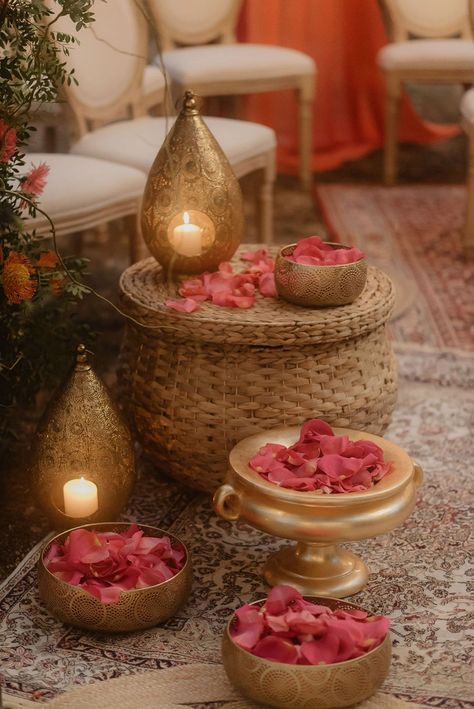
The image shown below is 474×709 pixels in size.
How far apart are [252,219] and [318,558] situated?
7.32 feet

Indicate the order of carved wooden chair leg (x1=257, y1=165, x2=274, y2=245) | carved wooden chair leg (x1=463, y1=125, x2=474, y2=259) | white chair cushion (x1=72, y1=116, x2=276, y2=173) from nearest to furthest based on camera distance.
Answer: white chair cushion (x1=72, y1=116, x2=276, y2=173)
carved wooden chair leg (x1=257, y1=165, x2=274, y2=245)
carved wooden chair leg (x1=463, y1=125, x2=474, y2=259)

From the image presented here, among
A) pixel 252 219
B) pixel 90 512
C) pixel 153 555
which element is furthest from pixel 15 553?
pixel 252 219

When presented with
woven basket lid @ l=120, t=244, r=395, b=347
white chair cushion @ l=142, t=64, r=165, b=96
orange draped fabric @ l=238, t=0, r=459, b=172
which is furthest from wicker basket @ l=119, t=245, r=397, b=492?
orange draped fabric @ l=238, t=0, r=459, b=172

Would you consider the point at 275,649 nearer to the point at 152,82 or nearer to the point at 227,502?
the point at 227,502

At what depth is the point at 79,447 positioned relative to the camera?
175 cm

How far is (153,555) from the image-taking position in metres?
1.61

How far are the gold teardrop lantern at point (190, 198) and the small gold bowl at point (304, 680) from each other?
788 millimetres

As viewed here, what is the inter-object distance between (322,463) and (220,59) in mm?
2207

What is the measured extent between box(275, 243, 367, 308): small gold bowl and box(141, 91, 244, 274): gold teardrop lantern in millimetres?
162

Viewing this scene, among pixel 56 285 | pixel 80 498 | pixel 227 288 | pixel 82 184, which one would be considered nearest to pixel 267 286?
pixel 227 288

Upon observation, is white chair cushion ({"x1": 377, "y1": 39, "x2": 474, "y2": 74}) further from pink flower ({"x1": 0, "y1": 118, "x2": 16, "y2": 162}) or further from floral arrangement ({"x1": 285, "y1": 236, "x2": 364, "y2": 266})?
pink flower ({"x1": 0, "y1": 118, "x2": 16, "y2": 162})

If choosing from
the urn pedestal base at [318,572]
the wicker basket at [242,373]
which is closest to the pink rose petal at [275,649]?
the urn pedestal base at [318,572]

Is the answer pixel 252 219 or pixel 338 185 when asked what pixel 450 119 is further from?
pixel 252 219

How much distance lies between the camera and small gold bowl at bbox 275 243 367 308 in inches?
70.9
